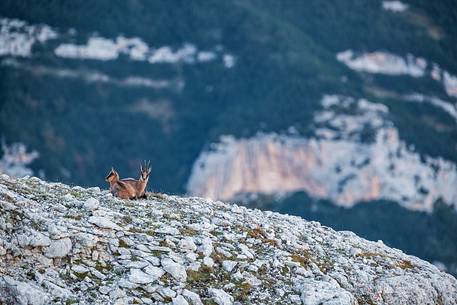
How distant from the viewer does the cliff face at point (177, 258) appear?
1278 inches

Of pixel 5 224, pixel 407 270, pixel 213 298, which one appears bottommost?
pixel 407 270

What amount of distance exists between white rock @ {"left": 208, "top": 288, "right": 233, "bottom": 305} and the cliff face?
34 millimetres

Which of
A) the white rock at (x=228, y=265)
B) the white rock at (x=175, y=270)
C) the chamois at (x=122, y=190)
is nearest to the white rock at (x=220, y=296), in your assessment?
the white rock at (x=175, y=270)

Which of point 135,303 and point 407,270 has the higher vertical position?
point 135,303

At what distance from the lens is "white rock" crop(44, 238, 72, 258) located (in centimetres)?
3278

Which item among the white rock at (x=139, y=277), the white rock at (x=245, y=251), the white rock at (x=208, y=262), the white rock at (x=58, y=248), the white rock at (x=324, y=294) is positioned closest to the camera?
the white rock at (x=58, y=248)

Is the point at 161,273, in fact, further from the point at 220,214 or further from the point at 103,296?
the point at 220,214

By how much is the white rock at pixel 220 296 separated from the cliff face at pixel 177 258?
0.11 ft

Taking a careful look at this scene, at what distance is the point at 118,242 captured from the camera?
113 ft

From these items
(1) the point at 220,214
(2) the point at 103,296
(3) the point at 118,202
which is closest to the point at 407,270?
(1) the point at 220,214

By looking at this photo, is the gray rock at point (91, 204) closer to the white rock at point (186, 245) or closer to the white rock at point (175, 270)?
the white rock at point (186, 245)

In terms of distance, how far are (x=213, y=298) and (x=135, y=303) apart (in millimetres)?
2194

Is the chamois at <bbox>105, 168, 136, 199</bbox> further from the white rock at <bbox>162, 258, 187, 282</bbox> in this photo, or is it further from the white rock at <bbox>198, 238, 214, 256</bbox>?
A: the white rock at <bbox>162, 258, 187, 282</bbox>

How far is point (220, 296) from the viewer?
111ft
